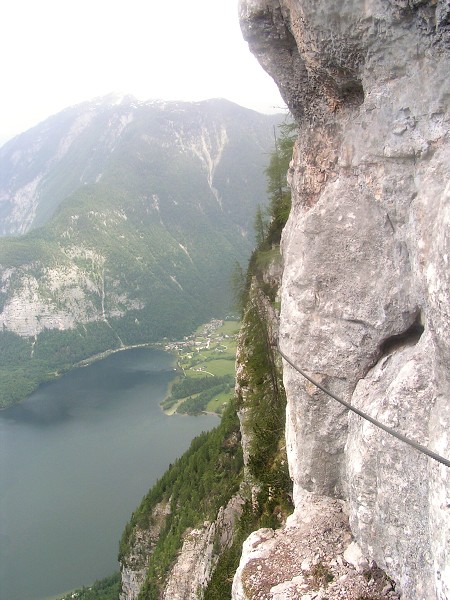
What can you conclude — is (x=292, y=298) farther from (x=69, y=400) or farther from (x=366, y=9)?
(x=69, y=400)

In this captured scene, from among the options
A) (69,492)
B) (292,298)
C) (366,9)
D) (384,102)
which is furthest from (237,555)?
(69,492)

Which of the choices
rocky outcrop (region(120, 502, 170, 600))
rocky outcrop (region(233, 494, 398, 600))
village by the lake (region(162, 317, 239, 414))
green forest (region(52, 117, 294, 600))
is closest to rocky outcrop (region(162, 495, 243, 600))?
green forest (region(52, 117, 294, 600))

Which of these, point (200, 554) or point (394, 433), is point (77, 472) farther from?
point (394, 433)

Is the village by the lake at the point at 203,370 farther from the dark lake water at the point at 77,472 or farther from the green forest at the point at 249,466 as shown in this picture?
the green forest at the point at 249,466

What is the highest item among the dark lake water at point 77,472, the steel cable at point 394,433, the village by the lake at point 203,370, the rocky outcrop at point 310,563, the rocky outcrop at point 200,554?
the steel cable at point 394,433

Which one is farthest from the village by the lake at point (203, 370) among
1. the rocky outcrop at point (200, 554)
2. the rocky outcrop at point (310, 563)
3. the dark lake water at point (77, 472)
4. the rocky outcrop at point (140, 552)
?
the rocky outcrop at point (310, 563)
